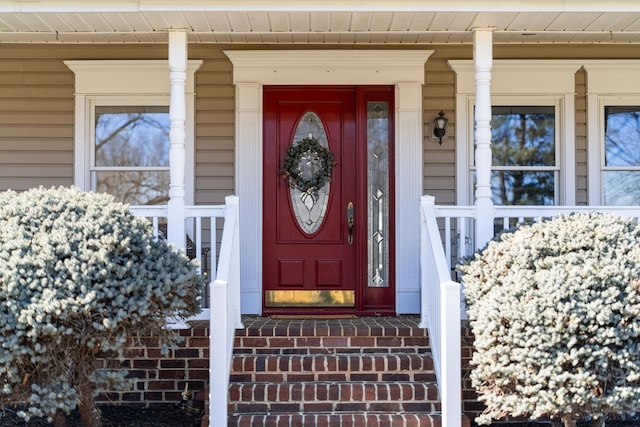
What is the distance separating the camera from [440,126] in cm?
640

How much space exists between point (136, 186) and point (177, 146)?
1333 millimetres

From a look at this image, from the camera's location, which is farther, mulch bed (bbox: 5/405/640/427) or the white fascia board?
the white fascia board

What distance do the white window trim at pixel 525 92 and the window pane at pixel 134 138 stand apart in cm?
279

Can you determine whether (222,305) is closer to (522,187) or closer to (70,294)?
(70,294)

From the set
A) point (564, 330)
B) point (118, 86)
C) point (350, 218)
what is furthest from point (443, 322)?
point (118, 86)

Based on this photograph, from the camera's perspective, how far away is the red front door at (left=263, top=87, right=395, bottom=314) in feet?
21.1

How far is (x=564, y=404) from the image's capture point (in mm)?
4027

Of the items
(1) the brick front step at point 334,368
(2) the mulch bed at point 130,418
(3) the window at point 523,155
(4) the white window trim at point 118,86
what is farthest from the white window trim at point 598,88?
(2) the mulch bed at point 130,418

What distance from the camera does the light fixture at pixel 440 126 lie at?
640cm

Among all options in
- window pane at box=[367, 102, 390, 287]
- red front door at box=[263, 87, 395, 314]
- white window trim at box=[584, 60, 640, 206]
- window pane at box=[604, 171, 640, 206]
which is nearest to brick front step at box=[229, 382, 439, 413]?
red front door at box=[263, 87, 395, 314]

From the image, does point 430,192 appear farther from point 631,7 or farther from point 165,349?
point 165,349

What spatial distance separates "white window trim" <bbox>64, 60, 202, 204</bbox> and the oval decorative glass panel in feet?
3.20

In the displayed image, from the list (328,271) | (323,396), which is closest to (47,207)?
(323,396)

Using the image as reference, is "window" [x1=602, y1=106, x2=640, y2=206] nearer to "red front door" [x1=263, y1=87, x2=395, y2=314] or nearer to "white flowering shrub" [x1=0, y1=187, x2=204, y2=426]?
"red front door" [x1=263, y1=87, x2=395, y2=314]
